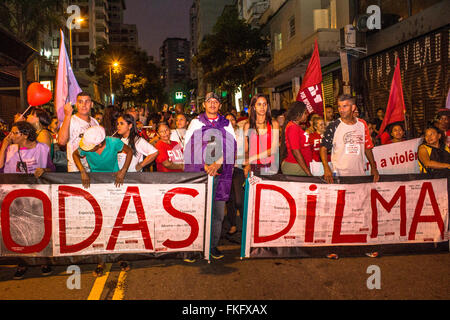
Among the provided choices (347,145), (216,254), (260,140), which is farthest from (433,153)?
(216,254)

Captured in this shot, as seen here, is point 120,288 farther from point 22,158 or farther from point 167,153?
point 167,153

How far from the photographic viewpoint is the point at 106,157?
4766 mm

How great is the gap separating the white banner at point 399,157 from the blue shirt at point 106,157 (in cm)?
487

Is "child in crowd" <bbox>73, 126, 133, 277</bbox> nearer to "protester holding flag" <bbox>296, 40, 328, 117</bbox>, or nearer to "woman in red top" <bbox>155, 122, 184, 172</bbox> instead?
"woman in red top" <bbox>155, 122, 184, 172</bbox>

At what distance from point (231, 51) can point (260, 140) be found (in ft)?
73.5

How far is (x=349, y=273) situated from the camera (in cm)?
439

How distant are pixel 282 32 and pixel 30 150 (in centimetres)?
2129

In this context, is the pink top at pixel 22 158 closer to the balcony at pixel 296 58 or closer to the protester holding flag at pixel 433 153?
the protester holding flag at pixel 433 153

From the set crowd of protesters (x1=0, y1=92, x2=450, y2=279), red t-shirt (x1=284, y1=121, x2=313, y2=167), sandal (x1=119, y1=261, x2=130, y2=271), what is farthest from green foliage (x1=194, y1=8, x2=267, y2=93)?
sandal (x1=119, y1=261, x2=130, y2=271)

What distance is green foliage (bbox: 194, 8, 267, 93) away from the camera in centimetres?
2619

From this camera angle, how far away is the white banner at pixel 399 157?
268 inches

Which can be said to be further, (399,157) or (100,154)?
(399,157)

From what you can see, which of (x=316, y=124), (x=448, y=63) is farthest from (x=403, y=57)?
(x=316, y=124)
